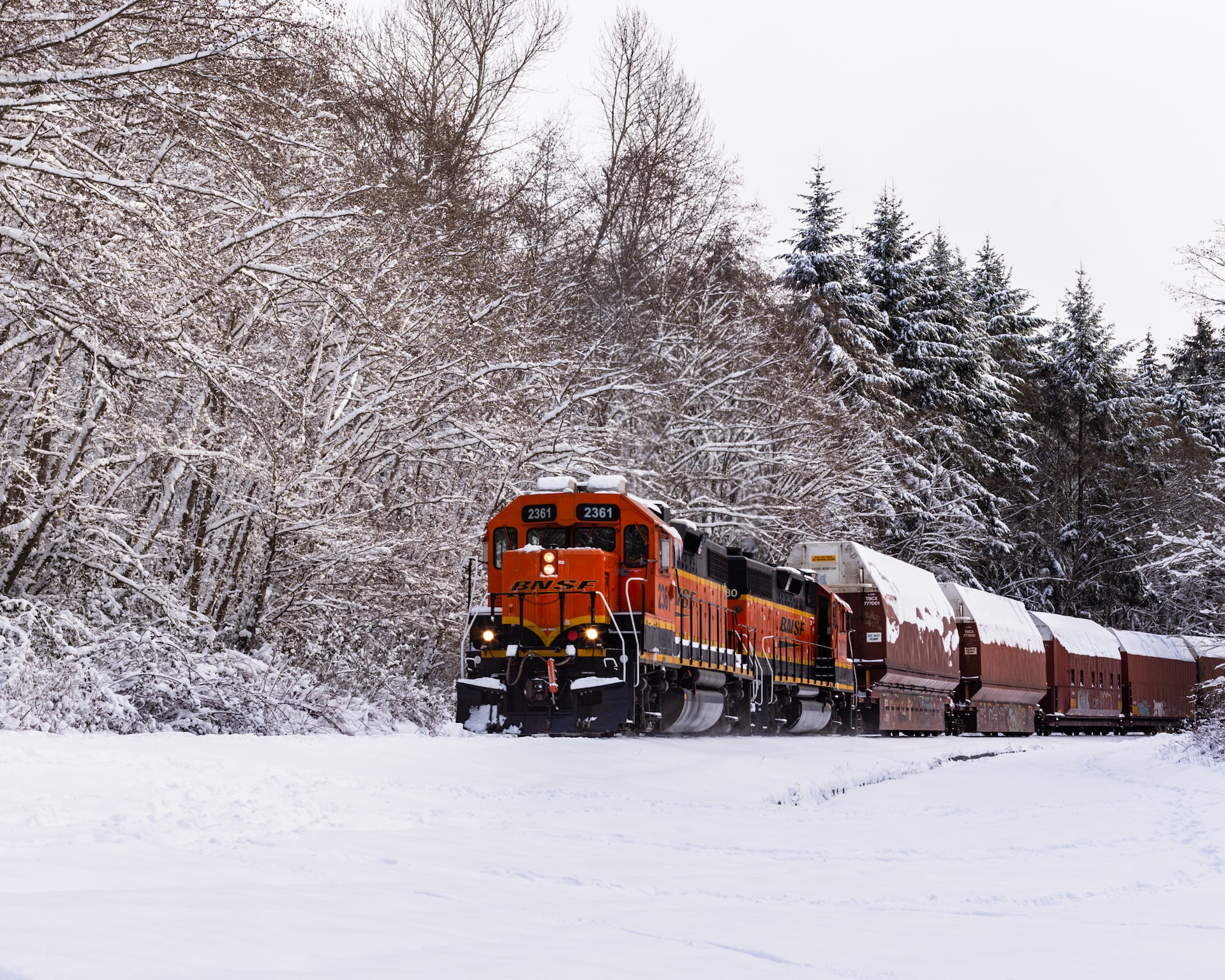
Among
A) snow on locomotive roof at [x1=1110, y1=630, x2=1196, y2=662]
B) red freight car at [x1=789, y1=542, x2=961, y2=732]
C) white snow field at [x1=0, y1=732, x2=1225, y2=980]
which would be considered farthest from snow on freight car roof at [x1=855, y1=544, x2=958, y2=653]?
white snow field at [x1=0, y1=732, x2=1225, y2=980]

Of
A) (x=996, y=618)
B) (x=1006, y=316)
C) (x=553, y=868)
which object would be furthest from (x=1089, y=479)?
(x=553, y=868)

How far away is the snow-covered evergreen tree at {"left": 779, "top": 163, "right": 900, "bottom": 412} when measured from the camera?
43.7 metres

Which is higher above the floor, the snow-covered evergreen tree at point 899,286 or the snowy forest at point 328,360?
the snow-covered evergreen tree at point 899,286

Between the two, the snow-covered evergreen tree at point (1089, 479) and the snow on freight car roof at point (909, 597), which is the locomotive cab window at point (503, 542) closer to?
the snow on freight car roof at point (909, 597)

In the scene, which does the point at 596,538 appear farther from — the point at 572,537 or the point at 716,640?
the point at 716,640

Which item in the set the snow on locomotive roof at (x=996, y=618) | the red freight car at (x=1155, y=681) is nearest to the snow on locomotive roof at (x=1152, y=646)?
the red freight car at (x=1155, y=681)

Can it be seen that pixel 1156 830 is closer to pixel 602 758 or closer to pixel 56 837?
pixel 602 758

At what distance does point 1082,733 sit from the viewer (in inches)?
1599

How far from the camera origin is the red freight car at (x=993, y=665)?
103 ft

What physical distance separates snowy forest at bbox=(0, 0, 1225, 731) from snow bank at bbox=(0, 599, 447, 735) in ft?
0.15

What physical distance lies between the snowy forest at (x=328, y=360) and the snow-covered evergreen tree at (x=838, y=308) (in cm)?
94

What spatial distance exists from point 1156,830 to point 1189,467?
45.9 metres

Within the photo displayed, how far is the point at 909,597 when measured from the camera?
92.8 ft

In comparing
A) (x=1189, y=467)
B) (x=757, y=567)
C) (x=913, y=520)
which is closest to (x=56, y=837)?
(x=757, y=567)
